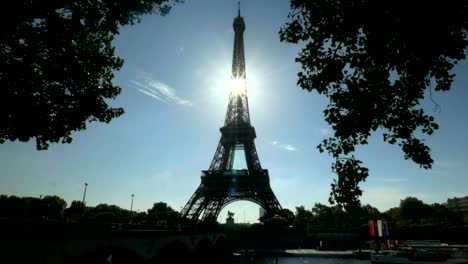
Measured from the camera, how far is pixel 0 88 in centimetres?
1080

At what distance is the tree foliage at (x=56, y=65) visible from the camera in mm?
10867

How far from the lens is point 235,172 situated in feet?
201

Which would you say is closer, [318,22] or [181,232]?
[318,22]

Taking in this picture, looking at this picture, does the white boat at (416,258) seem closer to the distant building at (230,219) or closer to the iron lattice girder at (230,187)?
the iron lattice girder at (230,187)

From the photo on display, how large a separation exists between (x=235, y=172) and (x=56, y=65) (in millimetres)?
51184

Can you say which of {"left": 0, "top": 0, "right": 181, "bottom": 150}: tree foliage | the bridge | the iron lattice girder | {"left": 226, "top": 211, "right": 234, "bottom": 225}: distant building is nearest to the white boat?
the iron lattice girder

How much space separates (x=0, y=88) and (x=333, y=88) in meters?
12.2

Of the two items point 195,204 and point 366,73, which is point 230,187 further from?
point 366,73

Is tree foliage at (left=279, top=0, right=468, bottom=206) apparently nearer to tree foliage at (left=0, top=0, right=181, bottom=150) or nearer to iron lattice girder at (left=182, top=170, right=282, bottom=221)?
tree foliage at (left=0, top=0, right=181, bottom=150)

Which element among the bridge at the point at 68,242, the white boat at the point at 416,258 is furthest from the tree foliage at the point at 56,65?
the white boat at the point at 416,258

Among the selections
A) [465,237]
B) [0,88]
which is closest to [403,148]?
[0,88]

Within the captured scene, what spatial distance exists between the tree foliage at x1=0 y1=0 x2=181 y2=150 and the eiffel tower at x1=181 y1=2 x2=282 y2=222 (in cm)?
4641

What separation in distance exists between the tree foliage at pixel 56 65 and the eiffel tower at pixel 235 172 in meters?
46.4

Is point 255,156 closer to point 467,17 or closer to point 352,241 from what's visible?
point 352,241
